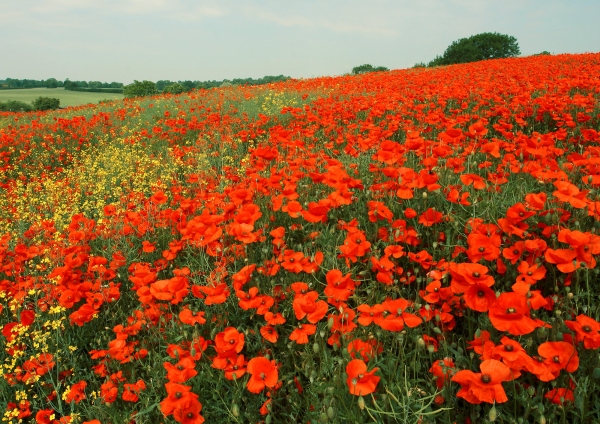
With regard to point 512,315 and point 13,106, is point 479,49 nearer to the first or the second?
point 13,106

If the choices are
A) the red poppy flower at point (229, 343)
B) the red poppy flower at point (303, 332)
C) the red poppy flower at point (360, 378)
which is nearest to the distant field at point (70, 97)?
the red poppy flower at point (229, 343)

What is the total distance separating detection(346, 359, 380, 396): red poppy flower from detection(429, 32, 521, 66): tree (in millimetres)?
38367

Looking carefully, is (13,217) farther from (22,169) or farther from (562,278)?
(562,278)

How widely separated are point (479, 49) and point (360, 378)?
43.2 m

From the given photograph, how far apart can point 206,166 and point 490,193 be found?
4.28 meters

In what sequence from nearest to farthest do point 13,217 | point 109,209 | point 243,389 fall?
1. point 243,389
2. point 109,209
3. point 13,217

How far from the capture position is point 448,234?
8.25ft

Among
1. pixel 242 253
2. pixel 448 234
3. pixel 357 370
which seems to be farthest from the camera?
pixel 242 253

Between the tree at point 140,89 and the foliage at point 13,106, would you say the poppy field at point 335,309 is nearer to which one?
the foliage at point 13,106

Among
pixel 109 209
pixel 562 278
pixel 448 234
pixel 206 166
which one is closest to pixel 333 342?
pixel 448 234

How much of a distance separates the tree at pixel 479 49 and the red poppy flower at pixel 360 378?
126 ft

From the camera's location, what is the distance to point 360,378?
1525mm

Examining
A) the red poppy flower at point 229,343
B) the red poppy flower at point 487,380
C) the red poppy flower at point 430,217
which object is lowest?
the red poppy flower at point 229,343

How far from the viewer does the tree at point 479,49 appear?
36.1 m
